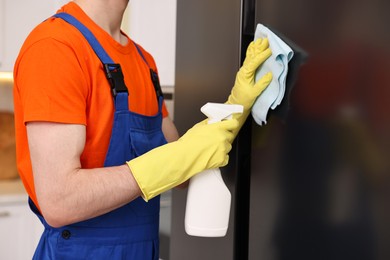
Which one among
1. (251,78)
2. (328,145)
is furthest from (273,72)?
(328,145)

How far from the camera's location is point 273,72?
3.38ft

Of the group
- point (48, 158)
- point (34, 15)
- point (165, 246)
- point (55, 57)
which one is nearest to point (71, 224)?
point (48, 158)

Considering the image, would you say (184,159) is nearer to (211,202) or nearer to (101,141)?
(211,202)

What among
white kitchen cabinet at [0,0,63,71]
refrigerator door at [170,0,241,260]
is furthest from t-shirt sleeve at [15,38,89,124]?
white kitchen cabinet at [0,0,63,71]

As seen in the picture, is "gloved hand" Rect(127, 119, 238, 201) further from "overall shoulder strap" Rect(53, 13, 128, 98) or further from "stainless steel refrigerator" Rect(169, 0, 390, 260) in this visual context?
"overall shoulder strap" Rect(53, 13, 128, 98)

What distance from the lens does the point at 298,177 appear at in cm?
98

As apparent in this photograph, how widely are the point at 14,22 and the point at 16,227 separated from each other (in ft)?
3.87

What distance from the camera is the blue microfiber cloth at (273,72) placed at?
99 cm

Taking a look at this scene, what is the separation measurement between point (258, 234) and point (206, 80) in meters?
0.35

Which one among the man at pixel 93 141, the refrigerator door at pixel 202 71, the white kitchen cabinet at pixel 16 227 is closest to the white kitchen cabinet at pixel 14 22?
the white kitchen cabinet at pixel 16 227

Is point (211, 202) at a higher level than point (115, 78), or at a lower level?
lower

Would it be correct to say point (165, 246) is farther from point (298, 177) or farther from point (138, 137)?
point (298, 177)

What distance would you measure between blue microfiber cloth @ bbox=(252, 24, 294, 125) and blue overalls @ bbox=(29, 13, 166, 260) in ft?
1.00

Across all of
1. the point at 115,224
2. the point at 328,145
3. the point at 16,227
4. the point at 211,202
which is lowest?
the point at 16,227
